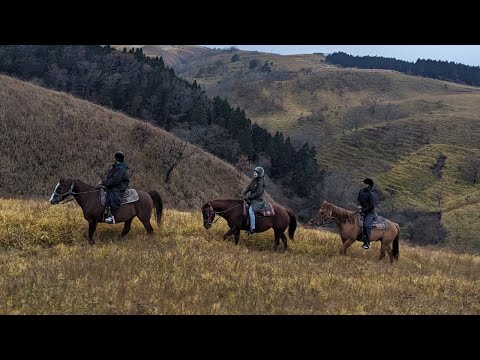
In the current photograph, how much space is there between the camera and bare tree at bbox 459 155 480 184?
94.9m

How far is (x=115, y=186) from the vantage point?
14500 mm

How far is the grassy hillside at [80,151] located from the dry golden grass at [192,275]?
21.6 metres

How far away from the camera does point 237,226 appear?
1555 centimetres

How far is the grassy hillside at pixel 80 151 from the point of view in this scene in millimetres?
36719

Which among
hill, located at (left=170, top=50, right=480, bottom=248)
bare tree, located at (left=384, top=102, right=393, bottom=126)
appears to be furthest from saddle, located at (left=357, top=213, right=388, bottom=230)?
bare tree, located at (left=384, top=102, right=393, bottom=126)

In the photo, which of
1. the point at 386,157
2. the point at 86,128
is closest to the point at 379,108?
the point at 386,157

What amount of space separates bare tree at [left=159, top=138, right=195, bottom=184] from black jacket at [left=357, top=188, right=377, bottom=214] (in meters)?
34.2

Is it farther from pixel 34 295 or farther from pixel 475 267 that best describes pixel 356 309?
pixel 475 267

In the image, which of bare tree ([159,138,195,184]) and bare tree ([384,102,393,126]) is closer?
bare tree ([159,138,195,184])

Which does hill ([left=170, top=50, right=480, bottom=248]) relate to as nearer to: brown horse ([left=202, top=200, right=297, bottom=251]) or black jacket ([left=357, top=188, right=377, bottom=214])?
black jacket ([left=357, top=188, right=377, bottom=214])

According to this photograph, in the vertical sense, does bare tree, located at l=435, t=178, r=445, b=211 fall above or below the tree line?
below

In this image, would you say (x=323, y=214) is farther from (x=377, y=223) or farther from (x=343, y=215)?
(x=377, y=223)
